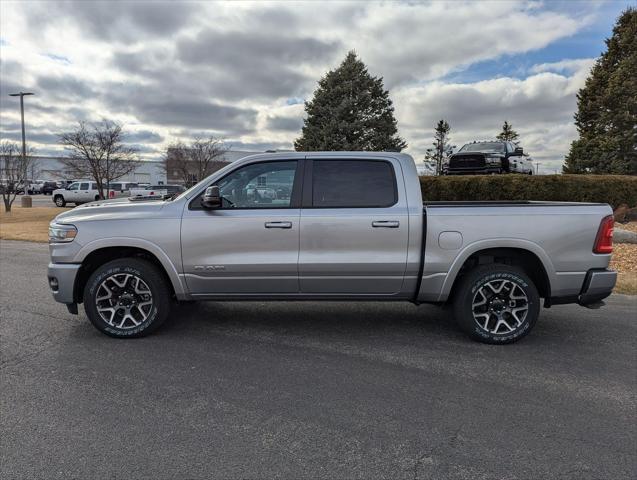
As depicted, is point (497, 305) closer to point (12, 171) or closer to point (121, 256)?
point (121, 256)

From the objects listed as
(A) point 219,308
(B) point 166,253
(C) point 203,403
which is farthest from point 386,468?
(A) point 219,308

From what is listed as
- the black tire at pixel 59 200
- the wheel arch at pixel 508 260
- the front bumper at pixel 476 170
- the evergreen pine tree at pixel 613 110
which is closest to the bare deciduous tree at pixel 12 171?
the black tire at pixel 59 200

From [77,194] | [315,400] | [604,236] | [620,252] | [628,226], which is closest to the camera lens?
[315,400]

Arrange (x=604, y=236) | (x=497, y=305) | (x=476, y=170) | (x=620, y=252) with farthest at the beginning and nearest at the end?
(x=476, y=170)
(x=620, y=252)
(x=497, y=305)
(x=604, y=236)

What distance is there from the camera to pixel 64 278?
459 centimetres

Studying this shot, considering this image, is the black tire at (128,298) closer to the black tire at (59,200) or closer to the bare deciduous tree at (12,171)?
the bare deciduous tree at (12,171)

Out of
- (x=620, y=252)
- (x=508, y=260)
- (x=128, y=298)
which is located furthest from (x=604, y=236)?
(x=620, y=252)

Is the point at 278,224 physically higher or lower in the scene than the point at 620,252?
higher

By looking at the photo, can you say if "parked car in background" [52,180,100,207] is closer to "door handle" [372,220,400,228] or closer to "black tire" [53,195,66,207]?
"black tire" [53,195,66,207]

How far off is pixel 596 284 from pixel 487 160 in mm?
12374

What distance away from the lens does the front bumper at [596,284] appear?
4.46 meters

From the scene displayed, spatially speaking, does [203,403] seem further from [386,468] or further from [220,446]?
[386,468]

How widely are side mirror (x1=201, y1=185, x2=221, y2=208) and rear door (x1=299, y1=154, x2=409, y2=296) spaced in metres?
0.84

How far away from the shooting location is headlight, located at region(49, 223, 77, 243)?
4.59 meters
